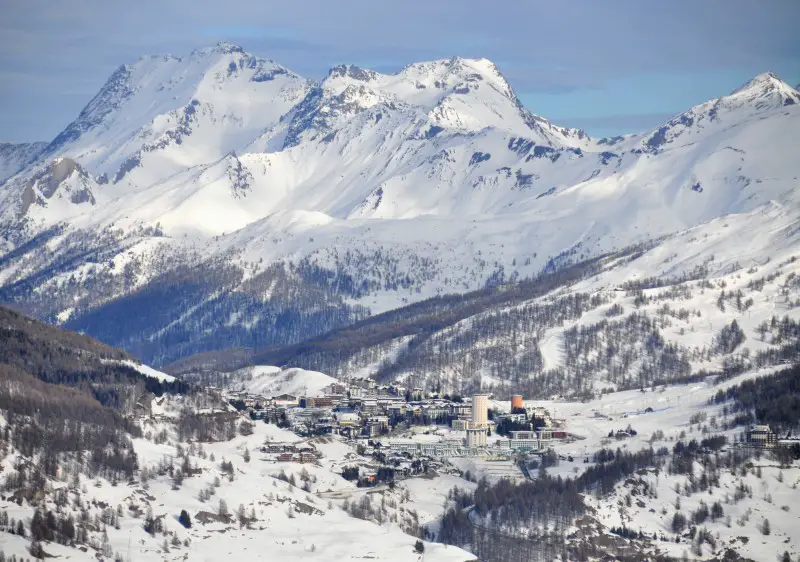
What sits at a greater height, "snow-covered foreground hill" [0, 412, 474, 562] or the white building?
the white building

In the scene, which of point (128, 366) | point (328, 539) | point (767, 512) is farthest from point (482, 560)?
point (128, 366)

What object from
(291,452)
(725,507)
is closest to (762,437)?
(725,507)

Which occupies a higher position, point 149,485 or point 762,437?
point 762,437

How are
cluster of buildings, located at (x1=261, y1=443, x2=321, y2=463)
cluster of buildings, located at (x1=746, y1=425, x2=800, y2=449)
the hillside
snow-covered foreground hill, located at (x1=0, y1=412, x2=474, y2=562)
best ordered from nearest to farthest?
the hillside < snow-covered foreground hill, located at (x1=0, y1=412, x2=474, y2=562) < cluster of buildings, located at (x1=746, y1=425, x2=800, y2=449) < cluster of buildings, located at (x1=261, y1=443, x2=321, y2=463)

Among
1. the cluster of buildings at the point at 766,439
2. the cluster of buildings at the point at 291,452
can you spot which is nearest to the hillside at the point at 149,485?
the cluster of buildings at the point at 291,452

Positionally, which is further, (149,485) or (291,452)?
(291,452)

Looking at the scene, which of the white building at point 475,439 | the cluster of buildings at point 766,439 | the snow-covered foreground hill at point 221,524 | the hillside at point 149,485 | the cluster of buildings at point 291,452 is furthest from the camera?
the white building at point 475,439

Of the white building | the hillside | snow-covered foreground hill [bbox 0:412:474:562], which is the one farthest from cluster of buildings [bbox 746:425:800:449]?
snow-covered foreground hill [bbox 0:412:474:562]

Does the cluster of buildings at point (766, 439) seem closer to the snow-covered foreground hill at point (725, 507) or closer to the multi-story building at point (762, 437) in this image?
the multi-story building at point (762, 437)

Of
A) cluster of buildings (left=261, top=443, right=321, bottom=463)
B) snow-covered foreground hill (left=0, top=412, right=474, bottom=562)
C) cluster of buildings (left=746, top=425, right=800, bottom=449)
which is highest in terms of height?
cluster of buildings (left=746, top=425, right=800, bottom=449)

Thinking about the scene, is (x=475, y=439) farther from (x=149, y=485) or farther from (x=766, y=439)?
(x=149, y=485)

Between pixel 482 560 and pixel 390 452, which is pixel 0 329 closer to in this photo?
pixel 390 452

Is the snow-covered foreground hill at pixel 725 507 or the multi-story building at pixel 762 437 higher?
the multi-story building at pixel 762 437

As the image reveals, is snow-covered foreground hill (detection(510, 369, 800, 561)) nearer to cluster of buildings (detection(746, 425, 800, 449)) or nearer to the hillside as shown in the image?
cluster of buildings (detection(746, 425, 800, 449))
